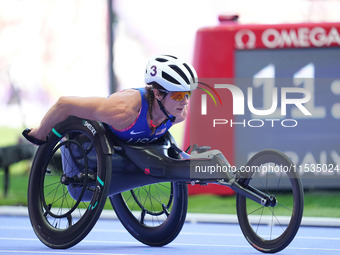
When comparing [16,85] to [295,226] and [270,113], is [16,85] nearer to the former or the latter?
[270,113]

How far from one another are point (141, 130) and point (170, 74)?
50 centimetres

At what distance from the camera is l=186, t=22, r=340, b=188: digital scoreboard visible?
430 inches

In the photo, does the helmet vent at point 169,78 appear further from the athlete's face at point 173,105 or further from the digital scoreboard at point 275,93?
the digital scoreboard at point 275,93

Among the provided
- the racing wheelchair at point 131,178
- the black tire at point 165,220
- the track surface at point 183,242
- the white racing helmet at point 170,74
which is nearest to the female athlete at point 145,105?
the white racing helmet at point 170,74

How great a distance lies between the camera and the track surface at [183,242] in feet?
22.2

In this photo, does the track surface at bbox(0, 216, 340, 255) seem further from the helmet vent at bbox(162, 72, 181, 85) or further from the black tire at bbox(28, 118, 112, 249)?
the helmet vent at bbox(162, 72, 181, 85)

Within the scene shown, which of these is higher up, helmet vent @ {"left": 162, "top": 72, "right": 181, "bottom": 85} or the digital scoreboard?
helmet vent @ {"left": 162, "top": 72, "right": 181, "bottom": 85}

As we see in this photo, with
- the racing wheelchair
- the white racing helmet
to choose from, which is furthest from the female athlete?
the racing wheelchair

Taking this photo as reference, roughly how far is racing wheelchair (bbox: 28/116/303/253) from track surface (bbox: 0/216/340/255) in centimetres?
20

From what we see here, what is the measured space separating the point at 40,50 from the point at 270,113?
8.42m

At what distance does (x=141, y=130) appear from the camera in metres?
6.57

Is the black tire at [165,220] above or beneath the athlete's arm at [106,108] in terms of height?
beneath

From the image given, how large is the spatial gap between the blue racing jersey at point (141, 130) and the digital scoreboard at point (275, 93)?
4.00m

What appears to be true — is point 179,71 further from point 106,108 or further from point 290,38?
point 290,38
